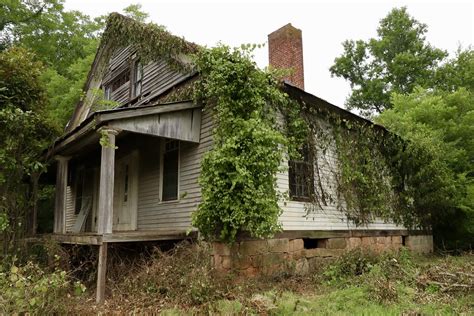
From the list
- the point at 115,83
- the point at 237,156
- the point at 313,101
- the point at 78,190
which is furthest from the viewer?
the point at 78,190

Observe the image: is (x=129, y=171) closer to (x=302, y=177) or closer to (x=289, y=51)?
(x=302, y=177)

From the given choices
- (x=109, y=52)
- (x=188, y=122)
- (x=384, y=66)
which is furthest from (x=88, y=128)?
(x=384, y=66)

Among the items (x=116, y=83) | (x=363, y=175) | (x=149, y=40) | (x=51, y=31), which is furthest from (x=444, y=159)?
(x=51, y=31)

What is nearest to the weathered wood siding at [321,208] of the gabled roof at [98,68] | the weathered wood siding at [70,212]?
the gabled roof at [98,68]

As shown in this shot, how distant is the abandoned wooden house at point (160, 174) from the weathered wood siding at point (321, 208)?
0.02 meters

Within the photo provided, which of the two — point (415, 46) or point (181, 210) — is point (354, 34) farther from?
point (181, 210)

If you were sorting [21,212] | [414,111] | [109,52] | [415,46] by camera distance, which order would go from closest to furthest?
[21,212] → [109,52] → [414,111] → [415,46]

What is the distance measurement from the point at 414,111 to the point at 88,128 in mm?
12593

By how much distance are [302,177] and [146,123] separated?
4.18 m

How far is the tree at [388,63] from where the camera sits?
3053 centimetres

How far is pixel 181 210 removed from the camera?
8.98 metres

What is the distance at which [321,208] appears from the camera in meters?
10.1

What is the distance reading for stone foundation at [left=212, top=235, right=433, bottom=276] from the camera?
7895 millimetres

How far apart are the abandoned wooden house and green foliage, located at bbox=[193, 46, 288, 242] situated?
64 centimetres
